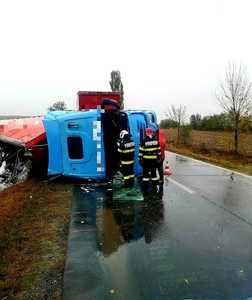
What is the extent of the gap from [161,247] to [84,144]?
5.51 m

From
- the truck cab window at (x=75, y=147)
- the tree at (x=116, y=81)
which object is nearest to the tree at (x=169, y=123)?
the tree at (x=116, y=81)

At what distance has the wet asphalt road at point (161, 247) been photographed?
4.06 meters

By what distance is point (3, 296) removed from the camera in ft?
13.0

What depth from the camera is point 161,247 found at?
5.30m

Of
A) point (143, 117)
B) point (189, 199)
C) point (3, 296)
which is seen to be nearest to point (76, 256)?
point (3, 296)

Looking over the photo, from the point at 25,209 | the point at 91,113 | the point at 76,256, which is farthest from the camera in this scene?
the point at 91,113

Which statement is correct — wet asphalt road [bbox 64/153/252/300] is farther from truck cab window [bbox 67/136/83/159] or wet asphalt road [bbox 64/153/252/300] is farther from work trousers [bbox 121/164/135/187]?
truck cab window [bbox 67/136/83/159]

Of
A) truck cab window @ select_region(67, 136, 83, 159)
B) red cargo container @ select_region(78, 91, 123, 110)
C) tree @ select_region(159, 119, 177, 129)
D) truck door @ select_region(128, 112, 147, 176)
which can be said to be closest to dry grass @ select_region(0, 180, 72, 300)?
truck cab window @ select_region(67, 136, 83, 159)

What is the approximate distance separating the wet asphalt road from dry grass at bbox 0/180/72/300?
0.19 m

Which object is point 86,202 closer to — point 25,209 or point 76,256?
point 25,209

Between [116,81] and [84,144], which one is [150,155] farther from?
[116,81]

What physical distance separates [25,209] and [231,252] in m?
4.18

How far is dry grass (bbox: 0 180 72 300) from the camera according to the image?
416 cm

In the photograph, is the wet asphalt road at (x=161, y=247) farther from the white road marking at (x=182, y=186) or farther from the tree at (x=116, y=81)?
the tree at (x=116, y=81)
